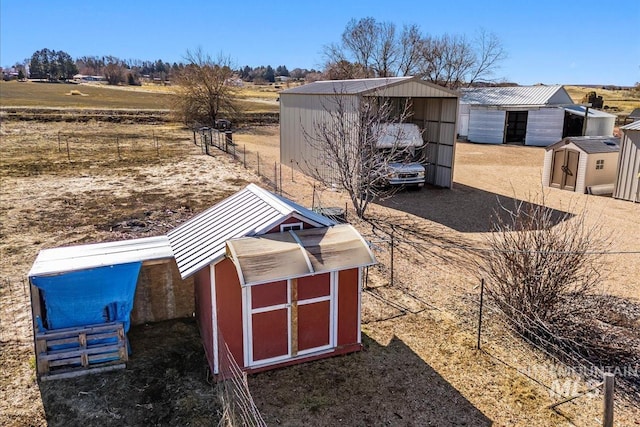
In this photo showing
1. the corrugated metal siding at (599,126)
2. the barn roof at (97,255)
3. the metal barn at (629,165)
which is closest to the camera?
the barn roof at (97,255)

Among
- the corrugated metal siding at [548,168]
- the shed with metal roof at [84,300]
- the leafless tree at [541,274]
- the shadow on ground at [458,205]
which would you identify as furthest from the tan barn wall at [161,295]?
the corrugated metal siding at [548,168]

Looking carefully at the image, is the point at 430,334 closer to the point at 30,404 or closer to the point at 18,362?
the point at 30,404

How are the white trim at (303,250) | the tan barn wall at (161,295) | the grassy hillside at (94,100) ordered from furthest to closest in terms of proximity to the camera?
the grassy hillside at (94,100) < the tan barn wall at (161,295) < the white trim at (303,250)

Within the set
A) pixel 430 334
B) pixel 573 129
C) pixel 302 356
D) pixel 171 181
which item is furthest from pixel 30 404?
pixel 573 129

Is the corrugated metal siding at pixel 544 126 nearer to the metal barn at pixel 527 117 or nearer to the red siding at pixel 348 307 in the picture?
the metal barn at pixel 527 117

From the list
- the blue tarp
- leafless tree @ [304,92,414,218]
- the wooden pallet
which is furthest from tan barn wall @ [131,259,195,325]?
leafless tree @ [304,92,414,218]

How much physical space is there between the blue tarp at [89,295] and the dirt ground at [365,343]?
0.66 metres

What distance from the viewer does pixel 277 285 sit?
Result: 21.5 feet

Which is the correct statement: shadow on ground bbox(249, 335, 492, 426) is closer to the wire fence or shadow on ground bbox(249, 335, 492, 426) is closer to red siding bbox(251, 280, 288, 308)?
the wire fence

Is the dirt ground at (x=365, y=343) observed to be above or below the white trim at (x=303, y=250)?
below

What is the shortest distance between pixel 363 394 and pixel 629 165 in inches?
560

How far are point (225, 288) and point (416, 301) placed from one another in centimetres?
392

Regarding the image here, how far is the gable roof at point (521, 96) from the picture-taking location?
32250mm

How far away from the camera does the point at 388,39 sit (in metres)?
47.9
